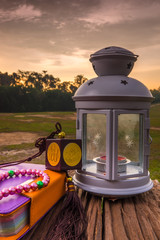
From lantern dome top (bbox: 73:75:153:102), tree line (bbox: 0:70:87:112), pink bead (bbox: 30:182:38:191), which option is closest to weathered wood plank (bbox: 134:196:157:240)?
pink bead (bbox: 30:182:38:191)

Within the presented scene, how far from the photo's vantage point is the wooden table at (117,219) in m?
1.88

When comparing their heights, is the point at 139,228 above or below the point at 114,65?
below

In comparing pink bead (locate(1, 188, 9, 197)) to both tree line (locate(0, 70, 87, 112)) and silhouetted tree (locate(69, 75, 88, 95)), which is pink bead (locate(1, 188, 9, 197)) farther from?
silhouetted tree (locate(69, 75, 88, 95))

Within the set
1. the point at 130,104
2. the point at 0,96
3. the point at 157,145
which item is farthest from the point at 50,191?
the point at 0,96

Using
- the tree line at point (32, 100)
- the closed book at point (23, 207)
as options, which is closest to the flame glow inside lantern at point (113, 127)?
the closed book at point (23, 207)

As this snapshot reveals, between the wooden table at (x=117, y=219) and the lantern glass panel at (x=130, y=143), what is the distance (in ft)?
1.08

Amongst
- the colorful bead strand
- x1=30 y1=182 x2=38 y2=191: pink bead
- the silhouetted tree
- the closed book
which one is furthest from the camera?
the silhouetted tree

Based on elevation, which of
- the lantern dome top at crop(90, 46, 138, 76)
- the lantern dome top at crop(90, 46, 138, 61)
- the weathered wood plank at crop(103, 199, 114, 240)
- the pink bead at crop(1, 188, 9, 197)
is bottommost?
the weathered wood plank at crop(103, 199, 114, 240)

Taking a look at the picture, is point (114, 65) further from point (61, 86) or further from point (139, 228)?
point (61, 86)

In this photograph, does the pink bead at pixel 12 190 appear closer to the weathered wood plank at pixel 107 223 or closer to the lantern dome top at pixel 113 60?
the weathered wood plank at pixel 107 223

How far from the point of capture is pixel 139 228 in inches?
78.0

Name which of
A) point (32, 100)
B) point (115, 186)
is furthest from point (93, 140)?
point (32, 100)

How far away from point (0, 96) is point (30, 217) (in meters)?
24.8

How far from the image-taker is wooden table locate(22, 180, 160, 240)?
188 centimetres
